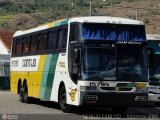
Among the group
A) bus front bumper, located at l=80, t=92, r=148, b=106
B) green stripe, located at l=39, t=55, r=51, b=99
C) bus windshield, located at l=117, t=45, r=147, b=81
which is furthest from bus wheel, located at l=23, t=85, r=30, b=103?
bus windshield, located at l=117, t=45, r=147, b=81

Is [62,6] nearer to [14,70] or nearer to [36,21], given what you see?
[36,21]

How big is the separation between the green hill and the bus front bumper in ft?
215

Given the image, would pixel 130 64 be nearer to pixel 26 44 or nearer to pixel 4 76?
pixel 26 44

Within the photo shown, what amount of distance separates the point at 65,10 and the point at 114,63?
78484 mm

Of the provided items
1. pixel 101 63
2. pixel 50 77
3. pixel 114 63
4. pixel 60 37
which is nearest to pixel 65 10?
pixel 50 77

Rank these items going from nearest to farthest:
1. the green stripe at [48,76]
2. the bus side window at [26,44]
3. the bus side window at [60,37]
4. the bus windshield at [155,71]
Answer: the bus side window at [60,37], the green stripe at [48,76], the bus windshield at [155,71], the bus side window at [26,44]

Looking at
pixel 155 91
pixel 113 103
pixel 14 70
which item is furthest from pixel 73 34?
pixel 14 70

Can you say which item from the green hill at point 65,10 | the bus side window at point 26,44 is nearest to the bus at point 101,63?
the bus side window at point 26,44

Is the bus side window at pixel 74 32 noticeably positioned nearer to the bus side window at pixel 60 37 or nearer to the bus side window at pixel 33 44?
the bus side window at pixel 60 37

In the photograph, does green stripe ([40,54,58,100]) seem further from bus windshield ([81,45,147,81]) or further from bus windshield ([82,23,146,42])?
bus windshield ([81,45,147,81])

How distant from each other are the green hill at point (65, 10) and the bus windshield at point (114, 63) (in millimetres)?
65450

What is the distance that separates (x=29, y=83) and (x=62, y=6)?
79.2m

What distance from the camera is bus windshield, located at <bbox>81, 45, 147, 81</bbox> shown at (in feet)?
61.5

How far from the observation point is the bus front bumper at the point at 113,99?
61.4 ft
